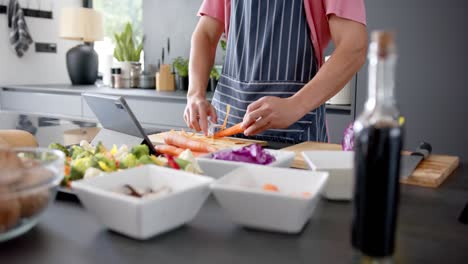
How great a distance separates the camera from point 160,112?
3123 millimetres

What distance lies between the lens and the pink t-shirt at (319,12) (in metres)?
1.53

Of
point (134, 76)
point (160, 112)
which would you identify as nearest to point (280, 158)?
point (160, 112)

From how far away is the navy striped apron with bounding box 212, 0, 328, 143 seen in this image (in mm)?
1659

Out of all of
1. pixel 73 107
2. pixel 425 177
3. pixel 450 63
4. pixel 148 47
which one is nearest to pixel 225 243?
pixel 425 177

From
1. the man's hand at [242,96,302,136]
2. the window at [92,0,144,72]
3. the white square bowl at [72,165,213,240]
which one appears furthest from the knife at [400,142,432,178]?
the window at [92,0,144,72]

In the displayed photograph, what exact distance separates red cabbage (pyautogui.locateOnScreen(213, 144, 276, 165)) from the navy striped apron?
62cm

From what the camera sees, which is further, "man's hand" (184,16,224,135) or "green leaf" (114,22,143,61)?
"green leaf" (114,22,143,61)

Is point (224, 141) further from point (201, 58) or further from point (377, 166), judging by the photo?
point (377, 166)

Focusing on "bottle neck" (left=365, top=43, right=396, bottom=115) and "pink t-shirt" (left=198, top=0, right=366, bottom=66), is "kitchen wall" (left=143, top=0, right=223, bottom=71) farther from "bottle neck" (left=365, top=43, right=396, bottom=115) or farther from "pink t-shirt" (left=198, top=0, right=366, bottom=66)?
"bottle neck" (left=365, top=43, right=396, bottom=115)

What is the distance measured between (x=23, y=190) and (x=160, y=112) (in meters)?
2.48

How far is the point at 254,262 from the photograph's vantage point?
65 cm

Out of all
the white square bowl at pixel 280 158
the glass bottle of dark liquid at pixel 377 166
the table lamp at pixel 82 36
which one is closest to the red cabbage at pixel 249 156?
the white square bowl at pixel 280 158

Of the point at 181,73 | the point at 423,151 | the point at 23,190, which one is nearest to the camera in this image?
the point at 23,190

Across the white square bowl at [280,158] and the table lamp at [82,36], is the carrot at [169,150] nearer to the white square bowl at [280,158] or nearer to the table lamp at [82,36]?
the white square bowl at [280,158]
